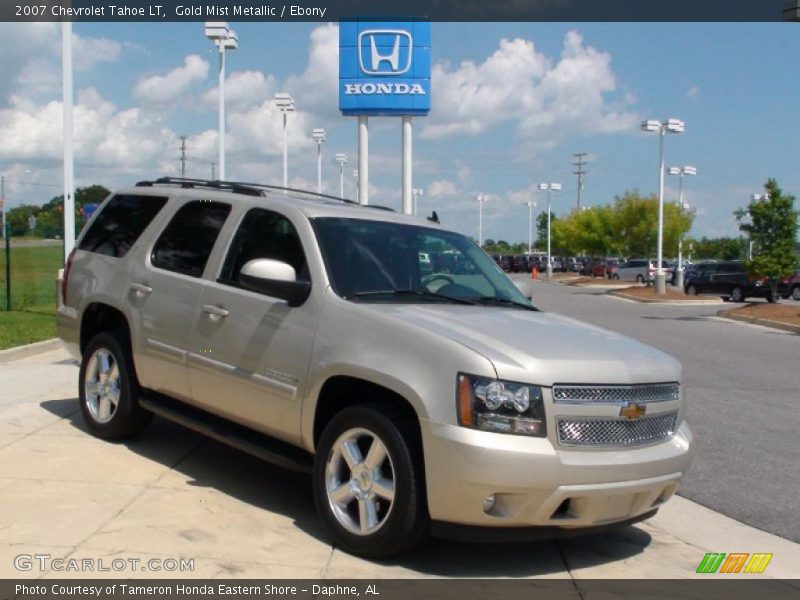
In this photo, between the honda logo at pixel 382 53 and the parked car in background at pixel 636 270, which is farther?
the parked car in background at pixel 636 270

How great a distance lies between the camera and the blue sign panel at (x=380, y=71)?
30.4 metres

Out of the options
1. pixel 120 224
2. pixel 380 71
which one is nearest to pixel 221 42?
pixel 380 71

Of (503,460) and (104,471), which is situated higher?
(503,460)

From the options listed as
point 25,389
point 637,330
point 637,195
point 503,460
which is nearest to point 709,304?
point 637,330

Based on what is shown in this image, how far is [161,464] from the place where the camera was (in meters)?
6.66

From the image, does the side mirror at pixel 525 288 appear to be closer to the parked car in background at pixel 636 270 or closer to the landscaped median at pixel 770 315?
the landscaped median at pixel 770 315

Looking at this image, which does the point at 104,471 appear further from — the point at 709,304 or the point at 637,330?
the point at 709,304

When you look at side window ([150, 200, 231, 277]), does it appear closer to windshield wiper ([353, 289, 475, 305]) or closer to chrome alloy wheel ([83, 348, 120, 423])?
chrome alloy wheel ([83, 348, 120, 423])

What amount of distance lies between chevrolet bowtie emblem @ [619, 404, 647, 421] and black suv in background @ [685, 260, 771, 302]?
34.1 m

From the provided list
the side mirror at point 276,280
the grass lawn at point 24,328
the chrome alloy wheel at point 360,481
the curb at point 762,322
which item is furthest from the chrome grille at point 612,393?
the curb at point 762,322
